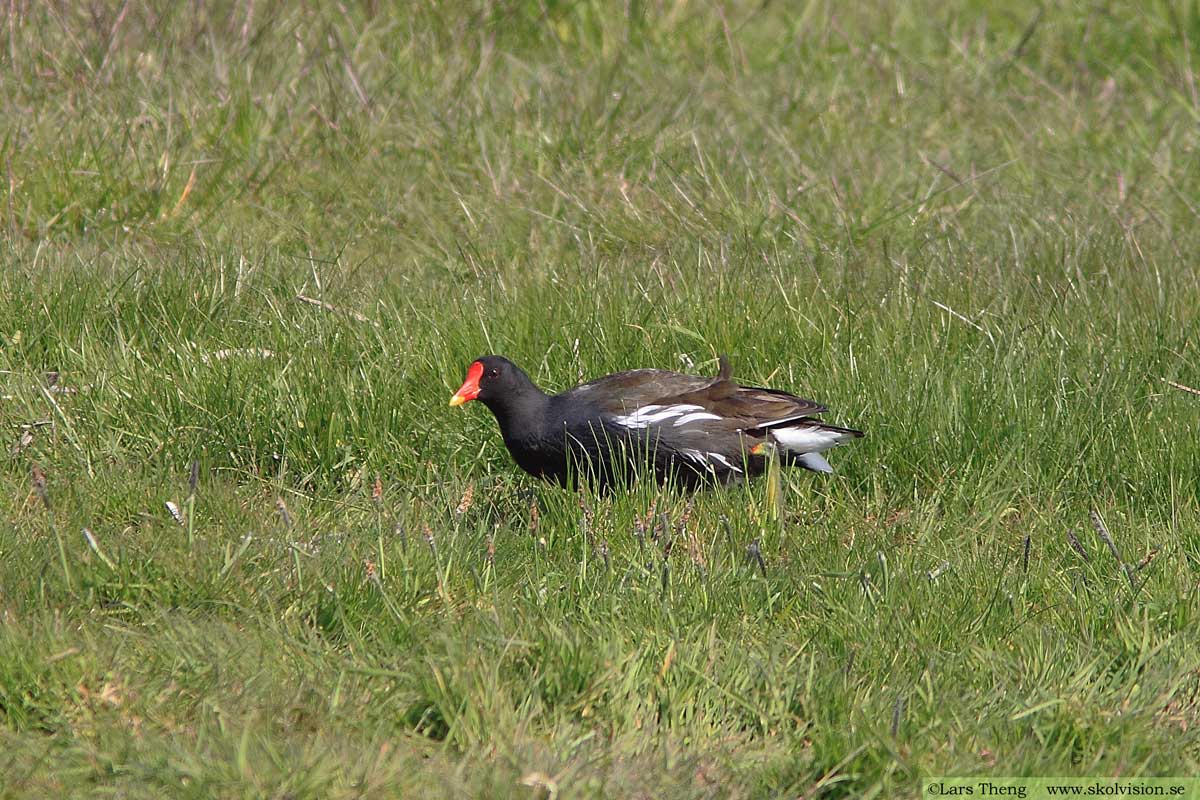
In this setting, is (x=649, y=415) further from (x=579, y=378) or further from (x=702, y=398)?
(x=579, y=378)

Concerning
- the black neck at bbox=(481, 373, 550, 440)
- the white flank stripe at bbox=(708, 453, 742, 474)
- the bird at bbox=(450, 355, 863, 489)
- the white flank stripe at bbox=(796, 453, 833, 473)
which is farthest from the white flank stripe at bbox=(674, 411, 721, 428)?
the black neck at bbox=(481, 373, 550, 440)

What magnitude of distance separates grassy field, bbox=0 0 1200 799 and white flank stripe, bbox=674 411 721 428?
0.35m

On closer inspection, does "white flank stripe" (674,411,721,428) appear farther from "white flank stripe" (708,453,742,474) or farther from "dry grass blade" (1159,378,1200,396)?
"dry grass blade" (1159,378,1200,396)

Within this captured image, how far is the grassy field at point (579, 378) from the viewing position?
280 cm

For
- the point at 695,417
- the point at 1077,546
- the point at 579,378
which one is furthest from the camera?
the point at 579,378

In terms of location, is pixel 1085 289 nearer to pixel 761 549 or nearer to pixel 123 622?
pixel 761 549

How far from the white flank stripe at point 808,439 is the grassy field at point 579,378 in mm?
94

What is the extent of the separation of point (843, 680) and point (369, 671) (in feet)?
3.05

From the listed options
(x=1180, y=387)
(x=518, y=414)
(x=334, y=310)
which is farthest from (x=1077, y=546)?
(x=334, y=310)

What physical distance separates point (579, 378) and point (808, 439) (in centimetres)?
83

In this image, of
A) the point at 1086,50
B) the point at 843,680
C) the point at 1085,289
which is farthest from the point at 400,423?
Result: the point at 1086,50

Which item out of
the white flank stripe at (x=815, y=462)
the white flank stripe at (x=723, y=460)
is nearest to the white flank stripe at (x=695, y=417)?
the white flank stripe at (x=723, y=460)

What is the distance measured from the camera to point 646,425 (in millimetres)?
4062

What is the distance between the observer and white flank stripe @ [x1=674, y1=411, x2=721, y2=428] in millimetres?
4160
